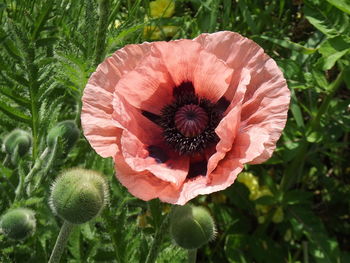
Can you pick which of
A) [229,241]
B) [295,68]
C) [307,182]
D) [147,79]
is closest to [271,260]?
[229,241]

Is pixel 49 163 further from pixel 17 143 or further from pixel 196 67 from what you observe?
pixel 196 67

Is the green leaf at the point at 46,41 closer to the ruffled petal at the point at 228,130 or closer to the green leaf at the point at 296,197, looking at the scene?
the ruffled petal at the point at 228,130

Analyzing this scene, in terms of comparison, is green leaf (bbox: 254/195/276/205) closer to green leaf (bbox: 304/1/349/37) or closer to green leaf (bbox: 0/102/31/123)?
green leaf (bbox: 304/1/349/37)

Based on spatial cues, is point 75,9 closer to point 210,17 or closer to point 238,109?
point 210,17

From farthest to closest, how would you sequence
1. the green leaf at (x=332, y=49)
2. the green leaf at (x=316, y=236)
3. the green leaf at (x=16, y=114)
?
the green leaf at (x=316, y=236)
the green leaf at (x=332, y=49)
the green leaf at (x=16, y=114)

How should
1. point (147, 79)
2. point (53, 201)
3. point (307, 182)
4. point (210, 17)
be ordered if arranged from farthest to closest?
point (307, 182) < point (210, 17) < point (147, 79) < point (53, 201)

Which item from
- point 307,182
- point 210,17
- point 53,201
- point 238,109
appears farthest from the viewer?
point 307,182

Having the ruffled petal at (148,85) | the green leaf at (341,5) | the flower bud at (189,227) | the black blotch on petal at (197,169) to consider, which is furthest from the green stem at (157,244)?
the green leaf at (341,5)
